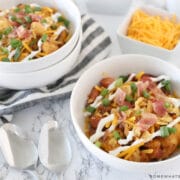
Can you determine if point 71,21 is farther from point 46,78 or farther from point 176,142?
point 176,142

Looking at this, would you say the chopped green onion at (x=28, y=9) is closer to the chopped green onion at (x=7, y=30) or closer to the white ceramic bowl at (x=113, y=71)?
the chopped green onion at (x=7, y=30)

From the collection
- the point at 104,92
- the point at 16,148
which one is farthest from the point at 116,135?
the point at 16,148

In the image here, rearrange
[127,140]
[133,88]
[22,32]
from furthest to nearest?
[22,32] < [133,88] < [127,140]

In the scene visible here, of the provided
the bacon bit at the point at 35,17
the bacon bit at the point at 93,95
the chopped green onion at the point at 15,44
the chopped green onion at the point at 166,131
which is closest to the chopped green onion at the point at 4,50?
the chopped green onion at the point at 15,44

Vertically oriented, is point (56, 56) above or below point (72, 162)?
above

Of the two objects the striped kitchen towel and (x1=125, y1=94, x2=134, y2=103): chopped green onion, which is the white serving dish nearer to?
the striped kitchen towel

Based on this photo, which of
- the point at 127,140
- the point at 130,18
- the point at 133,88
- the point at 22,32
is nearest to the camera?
the point at 127,140

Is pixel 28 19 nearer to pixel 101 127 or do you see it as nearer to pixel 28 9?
pixel 28 9
